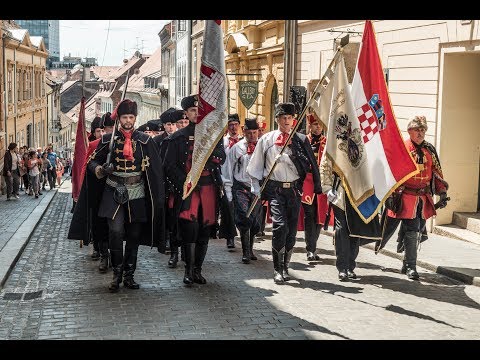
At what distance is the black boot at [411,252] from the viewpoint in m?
8.61

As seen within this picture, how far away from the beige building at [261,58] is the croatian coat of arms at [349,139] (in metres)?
12.2

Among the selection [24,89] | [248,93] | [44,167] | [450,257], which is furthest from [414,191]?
[24,89]

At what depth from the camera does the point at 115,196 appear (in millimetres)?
7820

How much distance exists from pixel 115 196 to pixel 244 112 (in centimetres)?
1865

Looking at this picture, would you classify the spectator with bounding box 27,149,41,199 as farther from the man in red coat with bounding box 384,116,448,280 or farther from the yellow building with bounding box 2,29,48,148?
the man in red coat with bounding box 384,116,448,280

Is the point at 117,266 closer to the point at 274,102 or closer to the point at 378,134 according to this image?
the point at 378,134

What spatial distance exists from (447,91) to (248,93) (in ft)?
30.0

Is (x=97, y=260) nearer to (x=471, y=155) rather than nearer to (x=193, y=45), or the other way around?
(x=471, y=155)

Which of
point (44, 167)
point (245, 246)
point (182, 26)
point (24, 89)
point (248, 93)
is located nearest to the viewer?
point (245, 246)

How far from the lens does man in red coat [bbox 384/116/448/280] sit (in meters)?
8.50

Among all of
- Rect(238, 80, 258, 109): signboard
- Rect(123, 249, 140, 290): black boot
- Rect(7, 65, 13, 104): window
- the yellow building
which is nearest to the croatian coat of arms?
Rect(123, 249, 140, 290): black boot

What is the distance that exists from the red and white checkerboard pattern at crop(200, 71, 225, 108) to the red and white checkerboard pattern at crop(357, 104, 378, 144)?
1450 millimetres

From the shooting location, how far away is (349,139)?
25.7 ft
